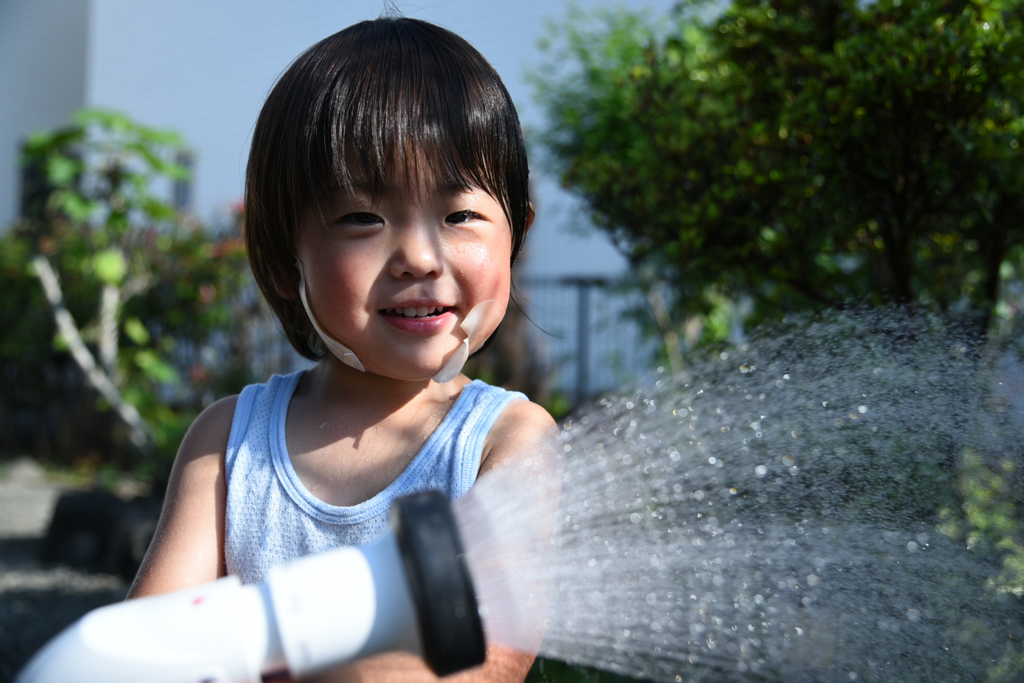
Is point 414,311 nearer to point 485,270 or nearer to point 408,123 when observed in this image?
point 485,270

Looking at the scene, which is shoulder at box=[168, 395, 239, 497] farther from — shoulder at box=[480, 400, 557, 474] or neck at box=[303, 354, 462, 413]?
shoulder at box=[480, 400, 557, 474]

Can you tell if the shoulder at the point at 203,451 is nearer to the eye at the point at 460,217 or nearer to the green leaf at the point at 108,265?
the eye at the point at 460,217

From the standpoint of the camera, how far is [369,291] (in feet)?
3.95

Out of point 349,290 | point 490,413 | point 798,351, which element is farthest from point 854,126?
point 349,290

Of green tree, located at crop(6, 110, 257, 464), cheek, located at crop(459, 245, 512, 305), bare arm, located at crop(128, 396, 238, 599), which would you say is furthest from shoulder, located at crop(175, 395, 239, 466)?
green tree, located at crop(6, 110, 257, 464)

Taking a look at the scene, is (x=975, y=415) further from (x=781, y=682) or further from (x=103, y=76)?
(x=103, y=76)

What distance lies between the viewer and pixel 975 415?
161 centimetres

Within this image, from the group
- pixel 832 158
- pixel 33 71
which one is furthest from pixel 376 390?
pixel 33 71

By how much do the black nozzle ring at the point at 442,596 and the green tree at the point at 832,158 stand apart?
1.70m

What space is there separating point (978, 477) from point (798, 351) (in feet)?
1.35

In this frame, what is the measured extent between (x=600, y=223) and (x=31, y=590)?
371 cm

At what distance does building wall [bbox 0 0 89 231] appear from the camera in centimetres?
1265

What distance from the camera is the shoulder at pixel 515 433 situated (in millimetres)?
1271

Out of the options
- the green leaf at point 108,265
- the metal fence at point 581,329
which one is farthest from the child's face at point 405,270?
the metal fence at point 581,329
